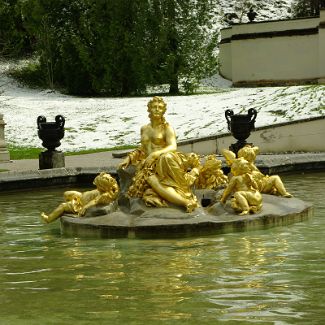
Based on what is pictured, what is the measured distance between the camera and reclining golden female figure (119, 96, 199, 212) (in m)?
11.5

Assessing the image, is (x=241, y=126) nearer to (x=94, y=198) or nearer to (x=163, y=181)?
(x=94, y=198)

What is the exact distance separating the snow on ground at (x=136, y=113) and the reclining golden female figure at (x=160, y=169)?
49.5ft

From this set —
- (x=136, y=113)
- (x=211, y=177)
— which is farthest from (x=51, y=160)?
(x=136, y=113)

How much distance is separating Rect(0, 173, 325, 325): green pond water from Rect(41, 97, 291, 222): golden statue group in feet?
1.71

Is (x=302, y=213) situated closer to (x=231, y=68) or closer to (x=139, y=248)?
(x=139, y=248)

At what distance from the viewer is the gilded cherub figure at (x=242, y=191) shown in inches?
457

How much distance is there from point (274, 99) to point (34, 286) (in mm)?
22222

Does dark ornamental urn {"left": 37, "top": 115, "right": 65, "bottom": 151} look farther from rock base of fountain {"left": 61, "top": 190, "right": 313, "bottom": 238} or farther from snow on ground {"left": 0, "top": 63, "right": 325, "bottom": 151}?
rock base of fountain {"left": 61, "top": 190, "right": 313, "bottom": 238}

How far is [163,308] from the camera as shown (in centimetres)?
762

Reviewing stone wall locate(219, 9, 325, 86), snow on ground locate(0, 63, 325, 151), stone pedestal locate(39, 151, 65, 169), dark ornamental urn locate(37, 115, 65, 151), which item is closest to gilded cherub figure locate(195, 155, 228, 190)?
stone pedestal locate(39, 151, 65, 169)

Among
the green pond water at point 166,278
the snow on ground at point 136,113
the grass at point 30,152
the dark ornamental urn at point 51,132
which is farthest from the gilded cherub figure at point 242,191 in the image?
the snow on ground at point 136,113

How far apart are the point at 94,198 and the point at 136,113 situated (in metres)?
20.1

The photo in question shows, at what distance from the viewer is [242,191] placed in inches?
461

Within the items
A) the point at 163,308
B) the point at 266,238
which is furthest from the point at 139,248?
the point at 163,308
